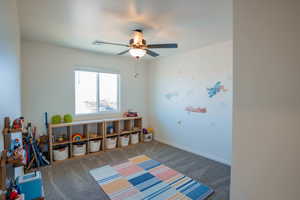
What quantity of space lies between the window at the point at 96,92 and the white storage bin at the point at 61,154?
3.10 ft

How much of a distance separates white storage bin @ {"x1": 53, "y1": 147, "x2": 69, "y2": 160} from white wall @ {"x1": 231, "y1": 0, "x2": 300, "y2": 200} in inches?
130

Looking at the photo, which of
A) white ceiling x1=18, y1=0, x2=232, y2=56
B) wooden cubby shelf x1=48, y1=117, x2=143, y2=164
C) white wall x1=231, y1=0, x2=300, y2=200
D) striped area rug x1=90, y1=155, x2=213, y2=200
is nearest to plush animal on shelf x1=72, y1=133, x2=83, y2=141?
wooden cubby shelf x1=48, y1=117, x2=143, y2=164

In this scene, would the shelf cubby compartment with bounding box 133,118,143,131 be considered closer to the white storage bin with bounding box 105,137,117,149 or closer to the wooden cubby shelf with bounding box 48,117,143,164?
the wooden cubby shelf with bounding box 48,117,143,164

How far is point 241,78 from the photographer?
1.03 m

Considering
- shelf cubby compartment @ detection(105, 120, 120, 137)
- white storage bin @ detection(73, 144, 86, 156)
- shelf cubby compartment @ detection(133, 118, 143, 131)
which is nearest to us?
white storage bin @ detection(73, 144, 86, 156)

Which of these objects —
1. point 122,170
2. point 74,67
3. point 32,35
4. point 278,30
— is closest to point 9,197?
point 278,30

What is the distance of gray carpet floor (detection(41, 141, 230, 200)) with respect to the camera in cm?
213

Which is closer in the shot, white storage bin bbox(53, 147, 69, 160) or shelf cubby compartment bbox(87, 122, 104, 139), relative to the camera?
white storage bin bbox(53, 147, 69, 160)

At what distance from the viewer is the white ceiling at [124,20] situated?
182cm

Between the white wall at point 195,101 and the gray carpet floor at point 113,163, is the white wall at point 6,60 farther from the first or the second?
the white wall at point 195,101

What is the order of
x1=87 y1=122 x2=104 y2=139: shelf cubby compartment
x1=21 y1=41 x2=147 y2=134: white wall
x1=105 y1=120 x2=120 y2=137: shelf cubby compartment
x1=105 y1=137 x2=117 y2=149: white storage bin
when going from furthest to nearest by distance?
x1=105 y1=120 x2=120 y2=137: shelf cubby compartment → x1=105 y1=137 x2=117 y2=149: white storage bin → x1=87 y1=122 x2=104 y2=139: shelf cubby compartment → x1=21 y1=41 x2=147 y2=134: white wall

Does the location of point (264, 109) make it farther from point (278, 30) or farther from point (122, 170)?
point (122, 170)

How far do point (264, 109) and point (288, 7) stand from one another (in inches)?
23.9

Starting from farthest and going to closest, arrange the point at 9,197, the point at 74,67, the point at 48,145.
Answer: the point at 74,67
the point at 48,145
the point at 9,197
